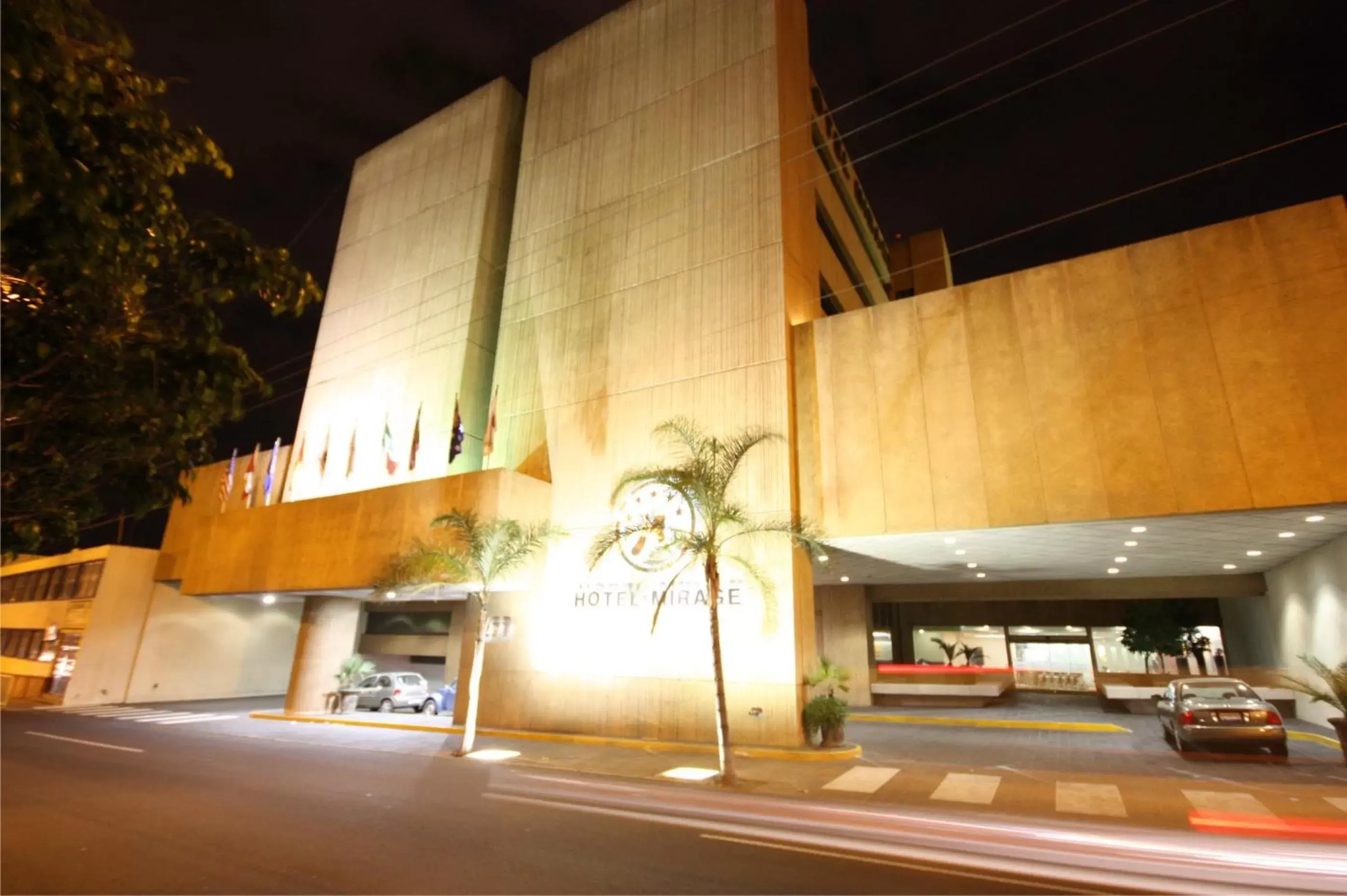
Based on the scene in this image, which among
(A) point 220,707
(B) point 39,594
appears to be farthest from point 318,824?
(B) point 39,594

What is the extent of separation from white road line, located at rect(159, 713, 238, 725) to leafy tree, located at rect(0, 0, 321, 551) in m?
22.5

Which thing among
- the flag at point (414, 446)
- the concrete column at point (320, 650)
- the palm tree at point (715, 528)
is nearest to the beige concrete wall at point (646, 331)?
the palm tree at point (715, 528)

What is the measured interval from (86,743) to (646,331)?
743 inches

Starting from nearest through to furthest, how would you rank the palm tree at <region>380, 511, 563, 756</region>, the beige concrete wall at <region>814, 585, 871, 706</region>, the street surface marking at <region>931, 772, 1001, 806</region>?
the street surface marking at <region>931, 772, 1001, 806</region>
the palm tree at <region>380, 511, 563, 756</region>
the beige concrete wall at <region>814, 585, 871, 706</region>

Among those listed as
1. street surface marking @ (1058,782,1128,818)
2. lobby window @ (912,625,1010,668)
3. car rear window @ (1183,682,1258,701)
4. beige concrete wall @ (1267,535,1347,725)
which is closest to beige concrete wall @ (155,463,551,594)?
street surface marking @ (1058,782,1128,818)

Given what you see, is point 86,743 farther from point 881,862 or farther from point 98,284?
point 881,862

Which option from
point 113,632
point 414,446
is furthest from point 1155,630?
point 113,632

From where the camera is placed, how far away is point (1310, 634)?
17.5 m

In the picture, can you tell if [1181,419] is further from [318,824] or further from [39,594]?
[39,594]

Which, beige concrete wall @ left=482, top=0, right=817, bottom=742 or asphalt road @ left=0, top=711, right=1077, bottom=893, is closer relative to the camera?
asphalt road @ left=0, top=711, right=1077, bottom=893

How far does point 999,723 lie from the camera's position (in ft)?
66.0

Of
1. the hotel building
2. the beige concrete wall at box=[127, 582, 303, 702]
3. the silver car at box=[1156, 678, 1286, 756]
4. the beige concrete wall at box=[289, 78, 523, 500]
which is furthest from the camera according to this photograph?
the beige concrete wall at box=[127, 582, 303, 702]

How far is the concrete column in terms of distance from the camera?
2531cm

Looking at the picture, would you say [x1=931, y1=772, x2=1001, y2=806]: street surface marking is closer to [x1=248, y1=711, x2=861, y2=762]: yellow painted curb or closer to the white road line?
[x1=248, y1=711, x2=861, y2=762]: yellow painted curb
